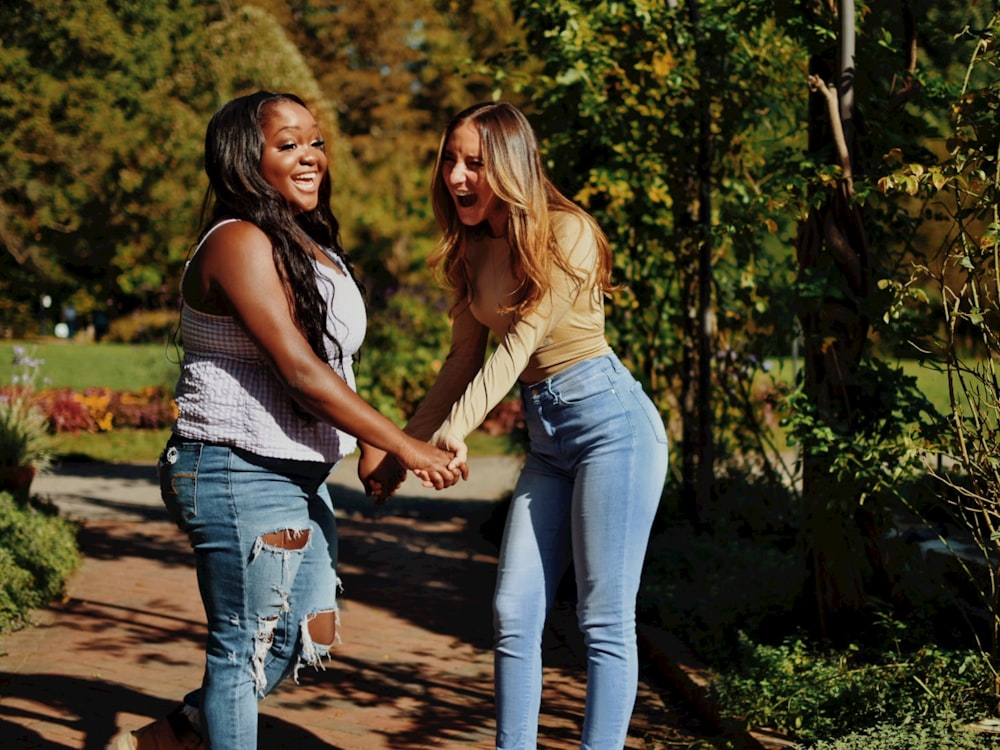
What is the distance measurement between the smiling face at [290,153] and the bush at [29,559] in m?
3.23

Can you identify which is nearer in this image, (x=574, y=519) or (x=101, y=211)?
(x=574, y=519)

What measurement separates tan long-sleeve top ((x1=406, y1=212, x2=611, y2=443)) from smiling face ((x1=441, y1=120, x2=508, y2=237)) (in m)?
0.08

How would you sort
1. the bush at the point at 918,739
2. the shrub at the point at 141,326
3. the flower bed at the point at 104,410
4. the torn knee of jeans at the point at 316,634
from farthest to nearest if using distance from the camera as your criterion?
the shrub at the point at 141,326 → the flower bed at the point at 104,410 → the bush at the point at 918,739 → the torn knee of jeans at the point at 316,634

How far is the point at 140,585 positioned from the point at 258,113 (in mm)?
4231

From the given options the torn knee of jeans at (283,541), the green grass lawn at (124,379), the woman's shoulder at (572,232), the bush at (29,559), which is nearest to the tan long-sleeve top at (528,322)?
the woman's shoulder at (572,232)

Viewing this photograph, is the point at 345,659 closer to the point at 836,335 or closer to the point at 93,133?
the point at 836,335

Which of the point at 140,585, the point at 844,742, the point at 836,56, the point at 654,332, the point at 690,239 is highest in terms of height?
the point at 836,56

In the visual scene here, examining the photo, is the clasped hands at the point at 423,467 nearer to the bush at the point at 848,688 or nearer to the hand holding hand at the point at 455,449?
the hand holding hand at the point at 455,449

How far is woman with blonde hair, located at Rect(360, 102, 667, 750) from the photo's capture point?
320 cm

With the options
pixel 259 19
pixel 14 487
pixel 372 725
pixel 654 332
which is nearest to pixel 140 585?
pixel 14 487

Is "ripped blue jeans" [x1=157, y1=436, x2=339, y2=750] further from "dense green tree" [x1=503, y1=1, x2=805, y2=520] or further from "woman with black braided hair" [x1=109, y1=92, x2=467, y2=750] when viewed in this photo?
"dense green tree" [x1=503, y1=1, x2=805, y2=520]

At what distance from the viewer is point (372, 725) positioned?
4.42 m

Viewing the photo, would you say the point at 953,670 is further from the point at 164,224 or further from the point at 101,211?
the point at 164,224

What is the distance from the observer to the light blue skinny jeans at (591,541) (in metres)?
3.24
